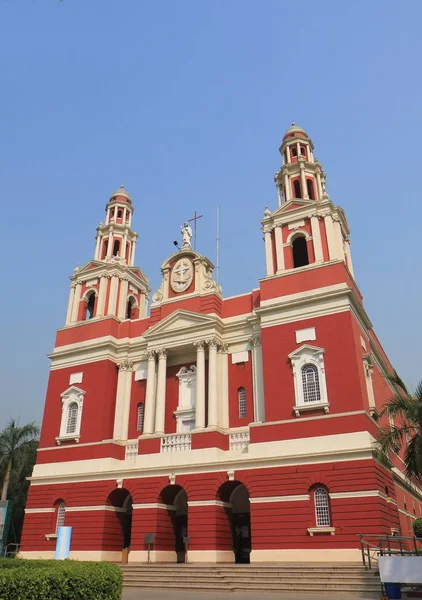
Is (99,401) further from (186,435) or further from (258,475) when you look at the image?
(258,475)

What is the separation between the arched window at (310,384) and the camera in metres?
21.3

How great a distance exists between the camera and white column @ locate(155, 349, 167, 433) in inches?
968

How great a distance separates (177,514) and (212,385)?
260 inches

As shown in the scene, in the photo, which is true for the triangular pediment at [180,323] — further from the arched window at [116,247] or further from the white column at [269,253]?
the arched window at [116,247]

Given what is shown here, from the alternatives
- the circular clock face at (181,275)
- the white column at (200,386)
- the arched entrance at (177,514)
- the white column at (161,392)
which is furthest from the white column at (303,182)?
the arched entrance at (177,514)

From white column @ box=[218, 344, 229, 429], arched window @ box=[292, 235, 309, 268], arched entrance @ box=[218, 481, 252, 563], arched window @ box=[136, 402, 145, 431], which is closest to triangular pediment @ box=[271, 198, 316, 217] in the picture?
arched window @ box=[292, 235, 309, 268]

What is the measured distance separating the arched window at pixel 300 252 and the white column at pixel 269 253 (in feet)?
3.90

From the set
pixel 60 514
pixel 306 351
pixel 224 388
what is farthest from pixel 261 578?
pixel 60 514

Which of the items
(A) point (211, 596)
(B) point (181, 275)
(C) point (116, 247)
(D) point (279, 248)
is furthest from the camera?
(C) point (116, 247)

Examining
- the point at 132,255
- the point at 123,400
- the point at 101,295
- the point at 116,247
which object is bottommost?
the point at 123,400

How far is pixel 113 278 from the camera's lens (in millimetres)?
30625

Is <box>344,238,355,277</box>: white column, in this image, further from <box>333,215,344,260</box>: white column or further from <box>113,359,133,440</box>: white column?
<box>113,359,133,440</box>: white column

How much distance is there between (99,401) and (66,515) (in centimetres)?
560

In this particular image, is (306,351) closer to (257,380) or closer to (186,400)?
(257,380)
